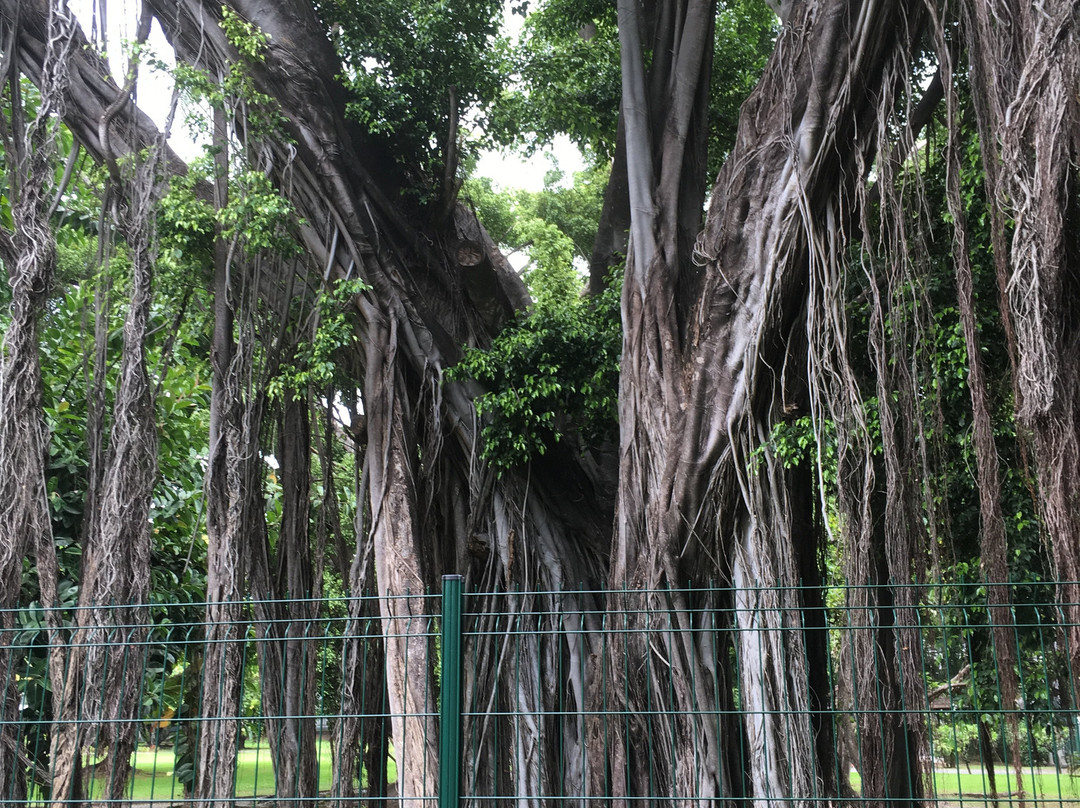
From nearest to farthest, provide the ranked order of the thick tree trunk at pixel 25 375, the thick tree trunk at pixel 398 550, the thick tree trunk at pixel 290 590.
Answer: the thick tree trunk at pixel 25 375, the thick tree trunk at pixel 398 550, the thick tree trunk at pixel 290 590

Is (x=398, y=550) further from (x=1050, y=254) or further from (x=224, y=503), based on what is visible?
(x=1050, y=254)

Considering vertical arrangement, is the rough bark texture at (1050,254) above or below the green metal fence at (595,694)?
above

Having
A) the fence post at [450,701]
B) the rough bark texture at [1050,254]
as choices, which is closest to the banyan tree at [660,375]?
the rough bark texture at [1050,254]

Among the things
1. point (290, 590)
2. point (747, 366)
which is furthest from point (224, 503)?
point (747, 366)

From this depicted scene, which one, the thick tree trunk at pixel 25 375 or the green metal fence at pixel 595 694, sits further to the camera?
the thick tree trunk at pixel 25 375

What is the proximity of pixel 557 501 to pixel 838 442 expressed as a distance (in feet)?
7.77

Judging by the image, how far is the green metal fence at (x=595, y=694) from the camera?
3.30 meters

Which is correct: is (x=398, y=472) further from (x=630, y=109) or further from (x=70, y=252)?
(x=70, y=252)

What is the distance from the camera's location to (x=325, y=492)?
6.29 metres

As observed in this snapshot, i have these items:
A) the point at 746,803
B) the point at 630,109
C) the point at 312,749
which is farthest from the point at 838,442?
the point at 312,749

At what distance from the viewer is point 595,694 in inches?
204

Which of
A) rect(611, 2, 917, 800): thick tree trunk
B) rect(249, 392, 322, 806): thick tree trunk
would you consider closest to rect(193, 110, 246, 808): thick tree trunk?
rect(249, 392, 322, 806): thick tree trunk

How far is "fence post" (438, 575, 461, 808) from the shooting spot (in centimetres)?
274

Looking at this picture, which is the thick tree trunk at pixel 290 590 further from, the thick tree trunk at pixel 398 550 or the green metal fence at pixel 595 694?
the thick tree trunk at pixel 398 550
